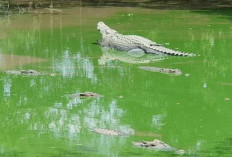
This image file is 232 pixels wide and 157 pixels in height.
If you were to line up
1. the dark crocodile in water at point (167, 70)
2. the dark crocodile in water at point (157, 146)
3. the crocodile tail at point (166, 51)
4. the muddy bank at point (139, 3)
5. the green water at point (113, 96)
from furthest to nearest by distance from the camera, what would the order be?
1. the muddy bank at point (139, 3)
2. the crocodile tail at point (166, 51)
3. the dark crocodile in water at point (167, 70)
4. the green water at point (113, 96)
5. the dark crocodile in water at point (157, 146)

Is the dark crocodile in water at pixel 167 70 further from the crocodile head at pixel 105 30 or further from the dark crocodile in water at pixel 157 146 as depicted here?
the dark crocodile in water at pixel 157 146

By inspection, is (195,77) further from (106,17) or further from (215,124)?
(106,17)

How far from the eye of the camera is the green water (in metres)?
4.98

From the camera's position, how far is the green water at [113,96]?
16.3 ft

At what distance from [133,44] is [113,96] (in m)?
2.49

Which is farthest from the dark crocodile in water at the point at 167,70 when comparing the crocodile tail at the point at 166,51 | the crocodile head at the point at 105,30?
the crocodile head at the point at 105,30

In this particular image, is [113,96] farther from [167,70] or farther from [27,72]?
[27,72]

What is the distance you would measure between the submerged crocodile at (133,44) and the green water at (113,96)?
0.51ft

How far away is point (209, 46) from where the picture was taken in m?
9.15

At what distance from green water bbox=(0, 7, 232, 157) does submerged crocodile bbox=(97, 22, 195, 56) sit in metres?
0.16

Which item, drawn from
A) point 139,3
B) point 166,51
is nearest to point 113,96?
point 166,51

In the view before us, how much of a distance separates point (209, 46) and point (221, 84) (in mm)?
2349

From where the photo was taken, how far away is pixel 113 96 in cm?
648

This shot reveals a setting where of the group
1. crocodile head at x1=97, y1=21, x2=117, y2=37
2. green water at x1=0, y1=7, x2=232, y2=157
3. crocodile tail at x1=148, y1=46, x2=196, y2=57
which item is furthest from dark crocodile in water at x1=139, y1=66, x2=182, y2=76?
crocodile head at x1=97, y1=21, x2=117, y2=37
